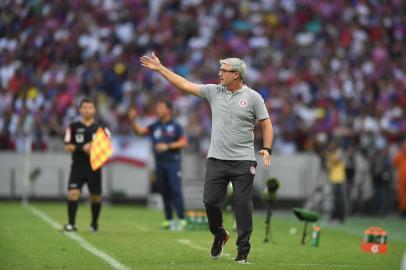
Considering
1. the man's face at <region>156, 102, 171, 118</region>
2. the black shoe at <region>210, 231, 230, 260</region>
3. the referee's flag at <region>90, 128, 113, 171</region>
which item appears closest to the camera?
the black shoe at <region>210, 231, 230, 260</region>

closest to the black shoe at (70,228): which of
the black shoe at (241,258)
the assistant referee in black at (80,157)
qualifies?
the assistant referee in black at (80,157)

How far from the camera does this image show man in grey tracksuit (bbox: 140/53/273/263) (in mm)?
11789

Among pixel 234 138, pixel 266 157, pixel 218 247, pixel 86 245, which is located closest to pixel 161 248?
pixel 86 245

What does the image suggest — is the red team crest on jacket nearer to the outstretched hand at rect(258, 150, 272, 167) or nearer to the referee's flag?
the outstretched hand at rect(258, 150, 272, 167)

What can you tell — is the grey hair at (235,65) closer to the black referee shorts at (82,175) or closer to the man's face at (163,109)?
the black referee shorts at (82,175)

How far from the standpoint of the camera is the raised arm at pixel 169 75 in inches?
456

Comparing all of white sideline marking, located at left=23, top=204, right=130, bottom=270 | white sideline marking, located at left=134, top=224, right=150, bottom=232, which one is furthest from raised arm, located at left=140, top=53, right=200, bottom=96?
white sideline marking, located at left=134, top=224, right=150, bottom=232

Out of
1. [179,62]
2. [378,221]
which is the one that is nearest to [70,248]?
[378,221]

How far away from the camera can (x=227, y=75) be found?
38.6ft

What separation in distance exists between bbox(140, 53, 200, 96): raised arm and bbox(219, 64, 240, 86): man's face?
31 cm

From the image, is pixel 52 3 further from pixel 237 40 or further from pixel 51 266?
pixel 51 266

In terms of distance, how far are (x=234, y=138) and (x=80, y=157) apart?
18.0ft

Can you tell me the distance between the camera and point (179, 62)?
3053cm

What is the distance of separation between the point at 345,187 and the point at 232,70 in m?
15.2
